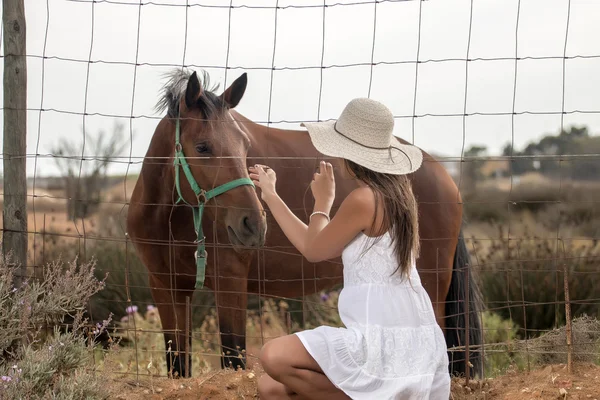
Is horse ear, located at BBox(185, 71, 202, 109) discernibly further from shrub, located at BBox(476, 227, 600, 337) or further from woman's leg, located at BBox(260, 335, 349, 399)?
shrub, located at BBox(476, 227, 600, 337)

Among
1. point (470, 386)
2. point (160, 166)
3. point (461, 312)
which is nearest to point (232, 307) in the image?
point (160, 166)

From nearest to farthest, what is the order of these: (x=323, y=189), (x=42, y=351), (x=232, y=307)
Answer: (x=323, y=189)
(x=42, y=351)
(x=232, y=307)

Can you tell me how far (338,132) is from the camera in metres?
3.01

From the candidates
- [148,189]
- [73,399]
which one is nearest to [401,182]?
[73,399]

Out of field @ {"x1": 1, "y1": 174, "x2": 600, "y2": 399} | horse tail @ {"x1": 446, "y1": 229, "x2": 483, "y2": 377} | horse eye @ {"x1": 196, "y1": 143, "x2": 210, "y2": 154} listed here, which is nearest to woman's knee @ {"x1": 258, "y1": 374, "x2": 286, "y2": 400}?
field @ {"x1": 1, "y1": 174, "x2": 600, "y2": 399}

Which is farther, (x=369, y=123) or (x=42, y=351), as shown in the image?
(x=42, y=351)

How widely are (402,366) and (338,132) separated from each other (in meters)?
0.97

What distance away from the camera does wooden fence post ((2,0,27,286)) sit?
4.02 meters

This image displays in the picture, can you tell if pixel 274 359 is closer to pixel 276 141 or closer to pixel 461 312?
pixel 461 312

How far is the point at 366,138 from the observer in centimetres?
294

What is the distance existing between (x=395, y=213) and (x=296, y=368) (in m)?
0.70

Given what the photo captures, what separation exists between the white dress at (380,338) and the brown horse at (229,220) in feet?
3.17

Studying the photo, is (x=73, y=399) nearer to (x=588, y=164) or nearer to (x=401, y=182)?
(x=401, y=182)

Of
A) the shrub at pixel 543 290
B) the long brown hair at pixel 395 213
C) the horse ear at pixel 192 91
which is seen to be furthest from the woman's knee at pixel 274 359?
the shrub at pixel 543 290
